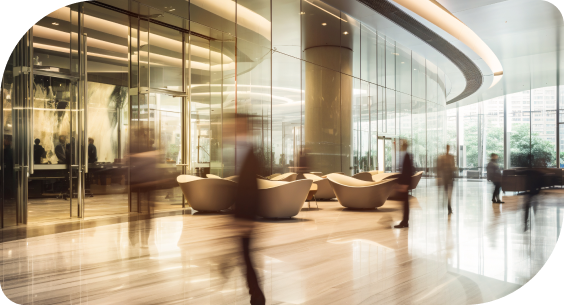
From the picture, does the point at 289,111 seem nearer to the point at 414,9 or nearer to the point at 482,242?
the point at 414,9

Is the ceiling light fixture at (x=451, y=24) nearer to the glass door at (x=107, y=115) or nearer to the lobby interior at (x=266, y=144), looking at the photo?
the lobby interior at (x=266, y=144)

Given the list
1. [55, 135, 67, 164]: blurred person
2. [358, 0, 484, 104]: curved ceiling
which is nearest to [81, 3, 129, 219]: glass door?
[55, 135, 67, 164]: blurred person

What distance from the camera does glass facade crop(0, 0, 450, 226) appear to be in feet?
21.8

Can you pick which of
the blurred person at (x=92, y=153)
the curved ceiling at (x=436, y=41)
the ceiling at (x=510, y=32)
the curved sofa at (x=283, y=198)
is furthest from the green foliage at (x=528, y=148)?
the blurred person at (x=92, y=153)

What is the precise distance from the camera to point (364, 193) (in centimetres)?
867

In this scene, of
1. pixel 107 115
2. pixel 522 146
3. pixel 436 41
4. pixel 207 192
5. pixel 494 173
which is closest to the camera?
pixel 207 192

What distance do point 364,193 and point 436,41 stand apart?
8.83 meters

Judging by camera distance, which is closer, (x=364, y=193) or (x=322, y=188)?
(x=364, y=193)

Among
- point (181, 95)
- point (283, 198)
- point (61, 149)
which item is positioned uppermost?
point (181, 95)

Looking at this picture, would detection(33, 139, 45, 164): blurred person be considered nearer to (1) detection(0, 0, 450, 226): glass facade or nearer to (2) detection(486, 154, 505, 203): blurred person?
(1) detection(0, 0, 450, 226): glass facade

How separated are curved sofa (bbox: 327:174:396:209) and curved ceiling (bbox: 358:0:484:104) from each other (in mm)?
5213

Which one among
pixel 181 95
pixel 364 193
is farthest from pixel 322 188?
pixel 181 95

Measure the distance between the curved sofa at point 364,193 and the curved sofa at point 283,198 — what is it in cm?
184

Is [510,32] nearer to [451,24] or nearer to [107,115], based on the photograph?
[451,24]
